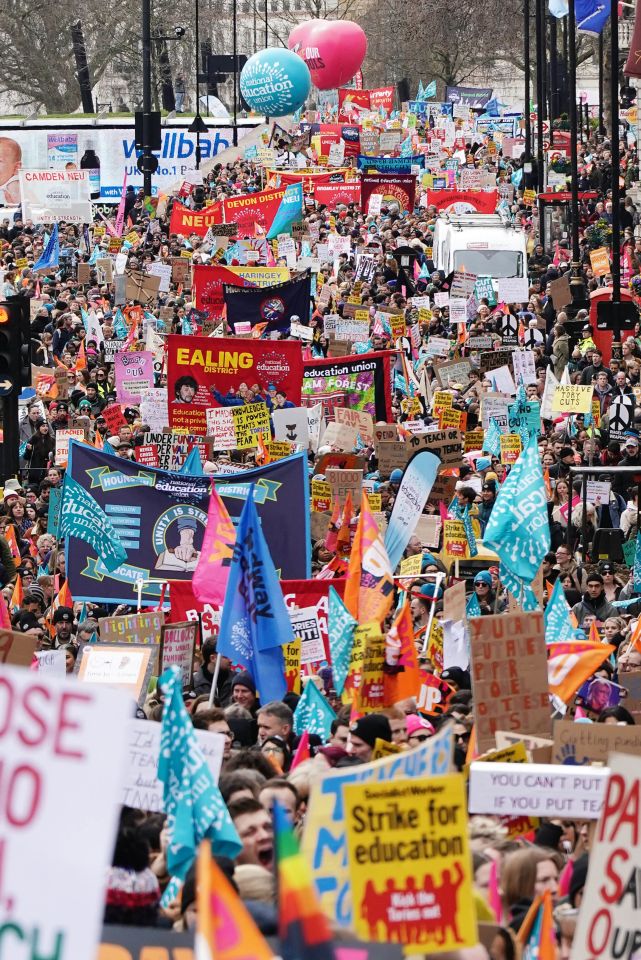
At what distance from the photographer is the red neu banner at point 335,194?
39781mm

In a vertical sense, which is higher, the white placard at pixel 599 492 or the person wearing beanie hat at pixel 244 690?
the person wearing beanie hat at pixel 244 690

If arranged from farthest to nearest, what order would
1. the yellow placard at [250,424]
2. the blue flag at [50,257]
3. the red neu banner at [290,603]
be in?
the blue flag at [50,257]
the yellow placard at [250,424]
the red neu banner at [290,603]

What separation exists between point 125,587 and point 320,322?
490 inches

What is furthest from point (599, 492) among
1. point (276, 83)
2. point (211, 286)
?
point (276, 83)

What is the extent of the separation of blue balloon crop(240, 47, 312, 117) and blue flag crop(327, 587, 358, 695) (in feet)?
144

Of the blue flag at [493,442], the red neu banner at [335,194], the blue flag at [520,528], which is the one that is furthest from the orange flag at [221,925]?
the red neu banner at [335,194]

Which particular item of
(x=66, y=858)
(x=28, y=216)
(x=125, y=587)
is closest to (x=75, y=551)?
(x=125, y=587)

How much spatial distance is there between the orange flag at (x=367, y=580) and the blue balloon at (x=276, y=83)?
141ft

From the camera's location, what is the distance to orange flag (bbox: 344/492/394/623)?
1055 cm

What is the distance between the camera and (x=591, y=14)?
34.9 metres

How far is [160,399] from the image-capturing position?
1828 cm

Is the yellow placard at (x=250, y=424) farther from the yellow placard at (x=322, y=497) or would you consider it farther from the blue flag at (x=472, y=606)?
the blue flag at (x=472, y=606)

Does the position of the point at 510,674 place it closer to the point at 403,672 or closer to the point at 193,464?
the point at 403,672

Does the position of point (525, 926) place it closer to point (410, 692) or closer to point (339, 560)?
point (410, 692)
